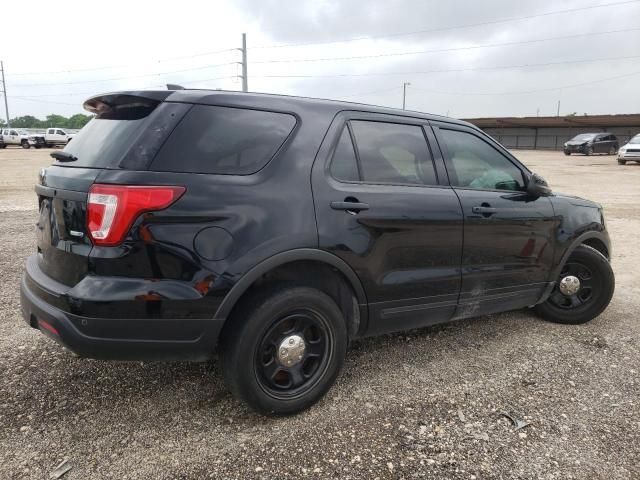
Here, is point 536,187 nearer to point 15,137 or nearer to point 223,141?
point 223,141

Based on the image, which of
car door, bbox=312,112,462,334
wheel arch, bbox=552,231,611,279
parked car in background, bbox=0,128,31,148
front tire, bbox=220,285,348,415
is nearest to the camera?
front tire, bbox=220,285,348,415

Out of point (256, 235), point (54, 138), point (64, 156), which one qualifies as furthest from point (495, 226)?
point (54, 138)

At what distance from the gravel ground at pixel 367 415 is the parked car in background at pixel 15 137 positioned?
43380 mm

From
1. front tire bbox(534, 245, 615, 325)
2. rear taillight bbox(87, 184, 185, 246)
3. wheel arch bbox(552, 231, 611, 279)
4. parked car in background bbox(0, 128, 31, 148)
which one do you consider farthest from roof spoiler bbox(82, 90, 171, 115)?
parked car in background bbox(0, 128, 31, 148)

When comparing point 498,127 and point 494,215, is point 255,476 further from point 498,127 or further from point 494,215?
point 498,127

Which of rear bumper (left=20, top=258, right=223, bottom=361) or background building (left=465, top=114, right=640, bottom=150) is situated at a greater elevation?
background building (left=465, top=114, right=640, bottom=150)

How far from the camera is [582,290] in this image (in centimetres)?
437

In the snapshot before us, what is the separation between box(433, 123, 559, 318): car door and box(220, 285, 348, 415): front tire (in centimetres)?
111

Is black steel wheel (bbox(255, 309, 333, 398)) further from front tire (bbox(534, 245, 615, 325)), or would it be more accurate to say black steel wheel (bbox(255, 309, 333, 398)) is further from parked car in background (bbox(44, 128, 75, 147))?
parked car in background (bbox(44, 128, 75, 147))

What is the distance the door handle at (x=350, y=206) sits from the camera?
2760 millimetres

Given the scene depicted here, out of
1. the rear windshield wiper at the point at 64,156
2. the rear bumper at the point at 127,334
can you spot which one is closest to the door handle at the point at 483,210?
the rear bumper at the point at 127,334

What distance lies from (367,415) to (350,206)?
121 cm

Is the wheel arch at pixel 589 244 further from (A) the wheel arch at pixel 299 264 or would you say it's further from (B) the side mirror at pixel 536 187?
(A) the wheel arch at pixel 299 264

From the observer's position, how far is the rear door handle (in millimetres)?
2760
